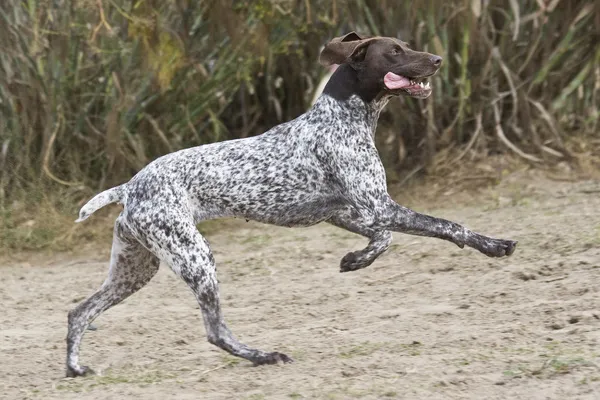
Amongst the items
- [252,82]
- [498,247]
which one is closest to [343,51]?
[498,247]

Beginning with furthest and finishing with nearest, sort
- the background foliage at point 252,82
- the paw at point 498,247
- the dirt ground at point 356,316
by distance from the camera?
the background foliage at point 252,82
the paw at point 498,247
the dirt ground at point 356,316

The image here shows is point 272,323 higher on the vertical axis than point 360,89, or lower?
lower

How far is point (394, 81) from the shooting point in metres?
5.51

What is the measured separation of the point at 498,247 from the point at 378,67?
1.01m

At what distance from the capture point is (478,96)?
30.9ft

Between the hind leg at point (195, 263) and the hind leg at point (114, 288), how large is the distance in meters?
0.26

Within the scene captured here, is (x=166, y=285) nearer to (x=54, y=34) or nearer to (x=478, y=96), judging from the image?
(x=54, y=34)

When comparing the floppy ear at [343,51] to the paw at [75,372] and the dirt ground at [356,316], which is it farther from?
the paw at [75,372]

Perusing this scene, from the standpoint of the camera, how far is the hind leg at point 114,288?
5.70 metres

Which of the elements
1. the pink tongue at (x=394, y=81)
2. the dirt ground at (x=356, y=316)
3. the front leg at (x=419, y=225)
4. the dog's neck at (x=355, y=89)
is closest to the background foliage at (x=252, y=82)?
the dirt ground at (x=356, y=316)

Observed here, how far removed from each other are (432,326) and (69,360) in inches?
71.6

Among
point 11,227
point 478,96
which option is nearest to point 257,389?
point 11,227

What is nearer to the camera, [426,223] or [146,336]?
[426,223]

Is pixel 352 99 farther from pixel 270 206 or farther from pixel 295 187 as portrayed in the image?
pixel 270 206
